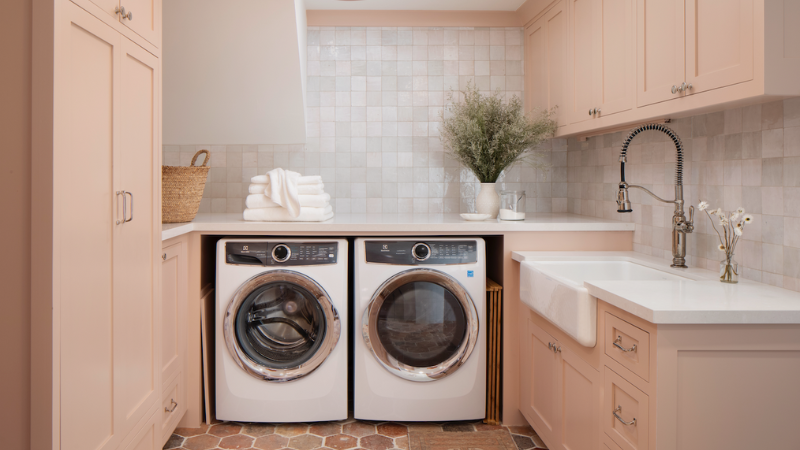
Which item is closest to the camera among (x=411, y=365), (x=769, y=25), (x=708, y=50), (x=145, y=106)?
(x=769, y=25)

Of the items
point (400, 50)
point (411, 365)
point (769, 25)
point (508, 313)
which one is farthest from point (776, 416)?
point (400, 50)

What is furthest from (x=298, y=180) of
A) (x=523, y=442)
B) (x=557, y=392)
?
(x=523, y=442)

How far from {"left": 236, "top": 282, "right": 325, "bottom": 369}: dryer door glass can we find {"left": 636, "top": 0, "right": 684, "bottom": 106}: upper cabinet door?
5.47ft

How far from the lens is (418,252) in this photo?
243 centimetres

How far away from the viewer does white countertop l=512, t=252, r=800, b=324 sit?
133cm

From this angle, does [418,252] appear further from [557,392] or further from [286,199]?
[557,392]

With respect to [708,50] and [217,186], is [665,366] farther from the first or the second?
[217,186]

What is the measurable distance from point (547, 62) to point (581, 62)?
17.1 inches

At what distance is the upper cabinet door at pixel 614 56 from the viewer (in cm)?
207

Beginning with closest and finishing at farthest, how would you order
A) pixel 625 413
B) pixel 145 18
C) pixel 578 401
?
pixel 625 413 < pixel 145 18 < pixel 578 401

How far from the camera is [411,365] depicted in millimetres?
2428

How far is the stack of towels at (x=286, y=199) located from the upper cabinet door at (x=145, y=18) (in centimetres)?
82

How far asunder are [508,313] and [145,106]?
1772 millimetres

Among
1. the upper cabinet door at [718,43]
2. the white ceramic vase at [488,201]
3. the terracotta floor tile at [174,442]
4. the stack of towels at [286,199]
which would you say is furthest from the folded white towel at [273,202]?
the upper cabinet door at [718,43]
